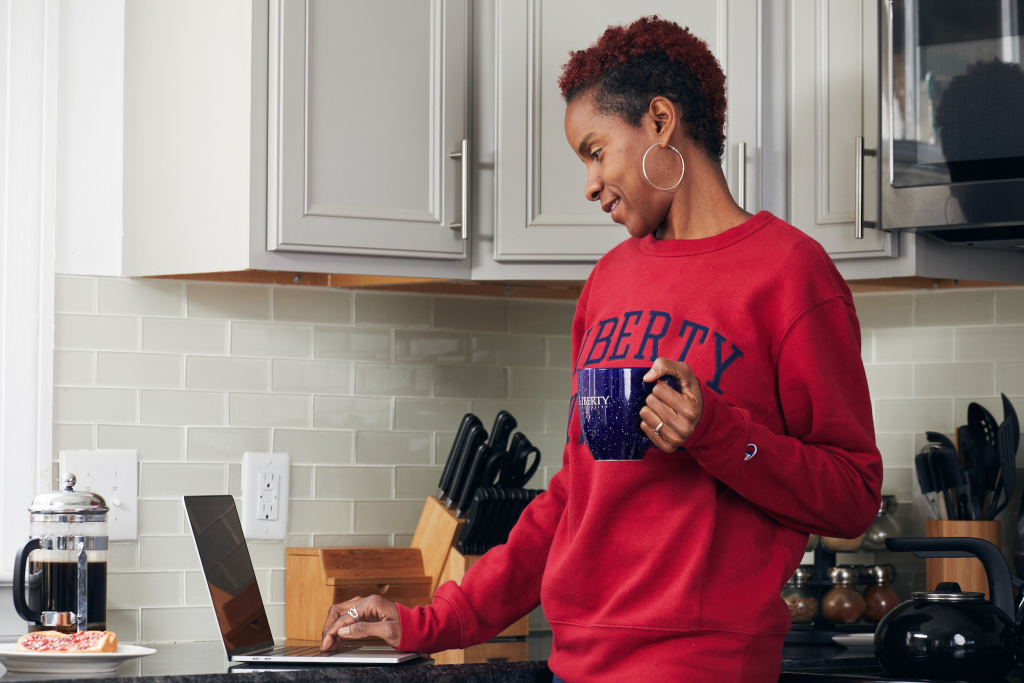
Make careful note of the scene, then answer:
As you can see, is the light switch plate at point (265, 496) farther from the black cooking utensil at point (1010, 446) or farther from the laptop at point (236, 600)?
the black cooking utensil at point (1010, 446)

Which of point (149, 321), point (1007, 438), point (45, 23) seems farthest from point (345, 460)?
point (1007, 438)

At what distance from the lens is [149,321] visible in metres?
2.02

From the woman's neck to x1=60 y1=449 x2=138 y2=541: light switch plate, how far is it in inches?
45.3

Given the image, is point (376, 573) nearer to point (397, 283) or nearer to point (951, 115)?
point (397, 283)

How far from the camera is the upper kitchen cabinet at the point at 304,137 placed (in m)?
1.78

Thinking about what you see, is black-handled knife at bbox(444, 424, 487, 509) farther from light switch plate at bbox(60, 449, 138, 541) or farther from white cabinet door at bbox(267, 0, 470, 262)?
light switch plate at bbox(60, 449, 138, 541)

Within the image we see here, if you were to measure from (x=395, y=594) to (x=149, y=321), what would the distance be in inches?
26.2

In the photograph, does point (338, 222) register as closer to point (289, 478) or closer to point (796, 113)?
point (289, 478)

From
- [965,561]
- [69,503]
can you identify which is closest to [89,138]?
[69,503]

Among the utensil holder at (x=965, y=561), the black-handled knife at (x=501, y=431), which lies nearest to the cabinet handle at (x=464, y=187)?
the black-handled knife at (x=501, y=431)

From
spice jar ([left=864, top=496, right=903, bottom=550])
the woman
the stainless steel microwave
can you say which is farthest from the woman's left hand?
spice jar ([left=864, top=496, right=903, bottom=550])

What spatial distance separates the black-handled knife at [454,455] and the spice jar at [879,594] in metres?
0.78

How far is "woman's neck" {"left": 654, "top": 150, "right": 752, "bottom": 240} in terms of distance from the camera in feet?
4.31

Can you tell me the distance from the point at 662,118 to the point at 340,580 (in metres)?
1.05
